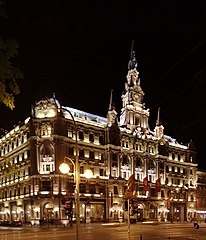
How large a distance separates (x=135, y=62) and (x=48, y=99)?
1287 inches

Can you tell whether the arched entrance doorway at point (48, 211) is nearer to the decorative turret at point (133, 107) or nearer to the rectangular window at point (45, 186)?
the rectangular window at point (45, 186)

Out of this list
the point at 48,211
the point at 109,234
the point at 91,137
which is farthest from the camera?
the point at 91,137

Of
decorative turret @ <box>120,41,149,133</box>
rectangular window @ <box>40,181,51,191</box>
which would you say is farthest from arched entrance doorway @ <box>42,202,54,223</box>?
decorative turret @ <box>120,41,149,133</box>

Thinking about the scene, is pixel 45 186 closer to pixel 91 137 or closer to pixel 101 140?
pixel 91 137

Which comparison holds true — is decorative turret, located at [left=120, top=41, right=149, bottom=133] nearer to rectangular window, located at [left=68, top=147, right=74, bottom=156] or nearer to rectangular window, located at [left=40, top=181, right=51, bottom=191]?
rectangular window, located at [left=68, top=147, right=74, bottom=156]

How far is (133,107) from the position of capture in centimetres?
8775

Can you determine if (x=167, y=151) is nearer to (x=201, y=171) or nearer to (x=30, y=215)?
(x=201, y=171)

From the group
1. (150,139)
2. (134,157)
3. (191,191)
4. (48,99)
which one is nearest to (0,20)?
(48,99)

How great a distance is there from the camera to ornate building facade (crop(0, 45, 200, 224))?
6869cm

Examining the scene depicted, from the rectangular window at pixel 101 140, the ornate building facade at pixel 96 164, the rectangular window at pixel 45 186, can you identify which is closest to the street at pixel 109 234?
the ornate building facade at pixel 96 164

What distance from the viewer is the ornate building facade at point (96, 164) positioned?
68.7 meters

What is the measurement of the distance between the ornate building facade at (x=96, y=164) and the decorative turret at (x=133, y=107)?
26cm

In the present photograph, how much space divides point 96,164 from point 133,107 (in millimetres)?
19915

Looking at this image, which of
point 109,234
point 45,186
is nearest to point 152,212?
point 45,186
